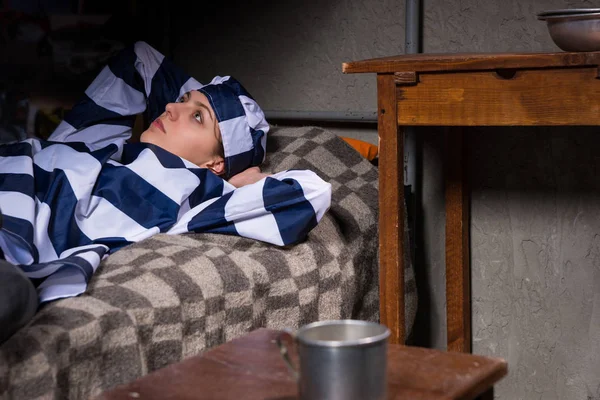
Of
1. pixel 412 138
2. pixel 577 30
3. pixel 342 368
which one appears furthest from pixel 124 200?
pixel 342 368

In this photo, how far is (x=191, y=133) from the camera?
1.77 meters

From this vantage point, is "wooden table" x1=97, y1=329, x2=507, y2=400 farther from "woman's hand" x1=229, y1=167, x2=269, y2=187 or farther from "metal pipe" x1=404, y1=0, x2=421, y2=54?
"metal pipe" x1=404, y1=0, x2=421, y2=54

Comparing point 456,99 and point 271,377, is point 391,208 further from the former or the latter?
point 271,377

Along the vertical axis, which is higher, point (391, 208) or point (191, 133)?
point (191, 133)

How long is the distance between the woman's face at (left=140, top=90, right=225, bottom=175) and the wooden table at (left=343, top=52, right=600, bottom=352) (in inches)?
A: 15.4

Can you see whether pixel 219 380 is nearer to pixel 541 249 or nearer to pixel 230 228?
pixel 230 228

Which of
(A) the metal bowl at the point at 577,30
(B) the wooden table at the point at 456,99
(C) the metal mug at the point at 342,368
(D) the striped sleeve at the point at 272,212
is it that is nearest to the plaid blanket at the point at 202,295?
(D) the striped sleeve at the point at 272,212

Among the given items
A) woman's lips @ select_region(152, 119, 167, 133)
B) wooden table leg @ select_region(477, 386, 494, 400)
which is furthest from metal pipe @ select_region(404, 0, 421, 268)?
wooden table leg @ select_region(477, 386, 494, 400)

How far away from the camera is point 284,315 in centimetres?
151

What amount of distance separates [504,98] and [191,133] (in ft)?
2.18

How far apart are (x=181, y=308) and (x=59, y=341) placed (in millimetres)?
244

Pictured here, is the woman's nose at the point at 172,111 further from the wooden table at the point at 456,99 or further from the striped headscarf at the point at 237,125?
the wooden table at the point at 456,99

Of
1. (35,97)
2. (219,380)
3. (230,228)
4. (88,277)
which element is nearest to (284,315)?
(230,228)

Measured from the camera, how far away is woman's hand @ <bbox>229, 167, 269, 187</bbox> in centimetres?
178
